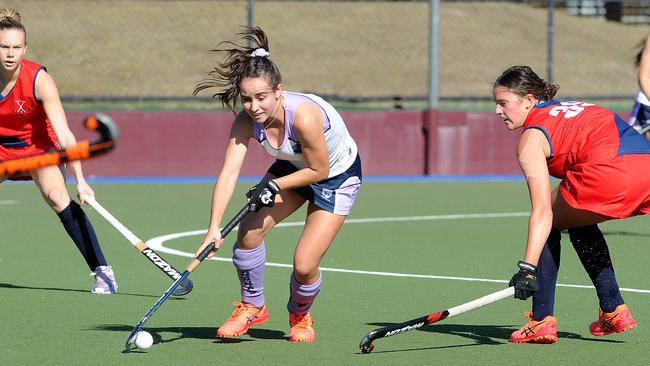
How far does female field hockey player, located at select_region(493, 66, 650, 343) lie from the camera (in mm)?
5547

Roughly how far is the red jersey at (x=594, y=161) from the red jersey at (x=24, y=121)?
290 centimetres

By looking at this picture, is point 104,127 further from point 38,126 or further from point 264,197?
point 38,126

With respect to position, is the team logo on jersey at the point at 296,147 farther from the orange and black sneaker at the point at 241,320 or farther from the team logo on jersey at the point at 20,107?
the team logo on jersey at the point at 20,107

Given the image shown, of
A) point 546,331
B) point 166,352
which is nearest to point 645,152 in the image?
point 546,331

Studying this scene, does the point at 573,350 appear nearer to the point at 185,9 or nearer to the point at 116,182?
the point at 116,182

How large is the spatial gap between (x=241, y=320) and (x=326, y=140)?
933 millimetres

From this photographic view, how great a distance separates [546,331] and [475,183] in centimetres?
875

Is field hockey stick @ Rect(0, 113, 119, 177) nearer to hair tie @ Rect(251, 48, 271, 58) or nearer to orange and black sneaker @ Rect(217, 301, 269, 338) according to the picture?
hair tie @ Rect(251, 48, 271, 58)

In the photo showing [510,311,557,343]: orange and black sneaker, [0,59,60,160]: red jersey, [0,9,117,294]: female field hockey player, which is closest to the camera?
[510,311,557,343]: orange and black sneaker

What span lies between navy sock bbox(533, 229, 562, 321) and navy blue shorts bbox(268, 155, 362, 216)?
92cm

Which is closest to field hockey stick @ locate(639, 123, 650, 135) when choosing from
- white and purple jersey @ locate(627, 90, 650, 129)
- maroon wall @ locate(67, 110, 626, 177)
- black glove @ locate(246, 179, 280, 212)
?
white and purple jersey @ locate(627, 90, 650, 129)

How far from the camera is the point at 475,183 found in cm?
1434

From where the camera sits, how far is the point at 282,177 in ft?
18.6

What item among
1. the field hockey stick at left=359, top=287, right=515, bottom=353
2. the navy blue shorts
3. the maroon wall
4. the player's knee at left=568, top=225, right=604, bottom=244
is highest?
the navy blue shorts
